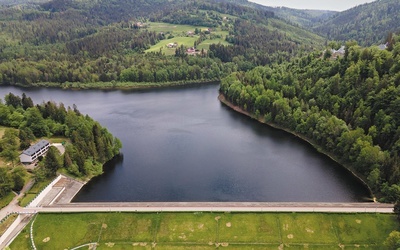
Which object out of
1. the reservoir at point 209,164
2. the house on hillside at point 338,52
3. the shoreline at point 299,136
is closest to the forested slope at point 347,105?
the shoreline at point 299,136

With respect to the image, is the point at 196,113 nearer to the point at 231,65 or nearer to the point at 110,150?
the point at 110,150

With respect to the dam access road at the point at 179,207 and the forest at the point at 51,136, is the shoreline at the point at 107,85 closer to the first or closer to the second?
the forest at the point at 51,136

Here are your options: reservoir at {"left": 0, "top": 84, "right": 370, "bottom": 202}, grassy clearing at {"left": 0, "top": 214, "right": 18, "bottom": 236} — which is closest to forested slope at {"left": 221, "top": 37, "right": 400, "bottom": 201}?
reservoir at {"left": 0, "top": 84, "right": 370, "bottom": 202}

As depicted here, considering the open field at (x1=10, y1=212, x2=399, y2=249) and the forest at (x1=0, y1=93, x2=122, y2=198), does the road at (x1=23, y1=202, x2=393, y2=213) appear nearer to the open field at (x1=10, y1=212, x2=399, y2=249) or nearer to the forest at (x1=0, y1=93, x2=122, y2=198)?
the open field at (x1=10, y1=212, x2=399, y2=249)

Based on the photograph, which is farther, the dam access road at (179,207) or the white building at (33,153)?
the white building at (33,153)

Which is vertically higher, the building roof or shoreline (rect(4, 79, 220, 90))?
the building roof

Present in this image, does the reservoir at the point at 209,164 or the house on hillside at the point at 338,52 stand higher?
the house on hillside at the point at 338,52
